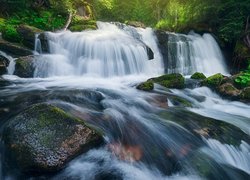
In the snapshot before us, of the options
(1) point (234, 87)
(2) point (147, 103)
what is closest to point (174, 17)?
(1) point (234, 87)

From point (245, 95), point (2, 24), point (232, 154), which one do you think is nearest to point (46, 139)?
point (232, 154)

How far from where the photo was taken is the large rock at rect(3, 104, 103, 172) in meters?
3.87

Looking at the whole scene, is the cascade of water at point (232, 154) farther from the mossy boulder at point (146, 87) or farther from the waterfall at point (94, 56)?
the waterfall at point (94, 56)

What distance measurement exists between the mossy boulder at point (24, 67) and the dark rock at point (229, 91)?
611 cm

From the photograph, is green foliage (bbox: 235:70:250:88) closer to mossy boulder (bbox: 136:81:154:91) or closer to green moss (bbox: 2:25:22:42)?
mossy boulder (bbox: 136:81:154:91)

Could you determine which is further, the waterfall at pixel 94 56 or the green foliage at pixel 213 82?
the waterfall at pixel 94 56

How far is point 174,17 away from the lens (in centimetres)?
1936

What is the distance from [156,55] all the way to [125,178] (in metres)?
10.7

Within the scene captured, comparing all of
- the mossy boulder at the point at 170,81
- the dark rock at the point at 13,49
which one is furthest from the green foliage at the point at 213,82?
the dark rock at the point at 13,49

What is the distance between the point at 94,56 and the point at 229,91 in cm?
507

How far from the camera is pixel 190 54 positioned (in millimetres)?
14609

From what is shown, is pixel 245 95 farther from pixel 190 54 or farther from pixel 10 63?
pixel 10 63

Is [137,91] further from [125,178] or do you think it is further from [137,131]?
[125,178]

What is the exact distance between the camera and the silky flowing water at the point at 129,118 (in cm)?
435
